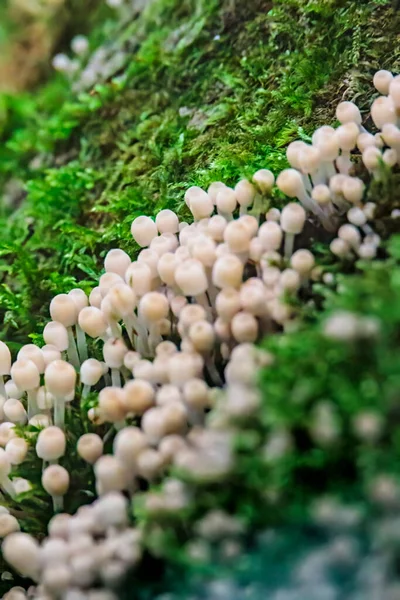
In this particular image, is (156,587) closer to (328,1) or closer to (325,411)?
(325,411)

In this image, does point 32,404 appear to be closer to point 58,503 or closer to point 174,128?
point 58,503

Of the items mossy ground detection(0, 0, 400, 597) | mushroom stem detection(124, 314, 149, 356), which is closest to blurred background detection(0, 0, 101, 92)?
mossy ground detection(0, 0, 400, 597)

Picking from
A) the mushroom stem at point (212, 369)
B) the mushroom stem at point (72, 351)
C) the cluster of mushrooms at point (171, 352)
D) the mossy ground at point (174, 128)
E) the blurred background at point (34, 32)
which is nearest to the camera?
the cluster of mushrooms at point (171, 352)

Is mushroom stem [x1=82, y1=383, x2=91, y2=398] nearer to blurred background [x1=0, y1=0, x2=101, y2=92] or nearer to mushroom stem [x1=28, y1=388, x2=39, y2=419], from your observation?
mushroom stem [x1=28, y1=388, x2=39, y2=419]

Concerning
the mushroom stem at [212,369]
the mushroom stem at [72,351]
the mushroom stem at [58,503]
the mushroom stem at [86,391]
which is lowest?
the mushroom stem at [58,503]

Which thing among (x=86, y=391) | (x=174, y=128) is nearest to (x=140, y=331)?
(x=86, y=391)

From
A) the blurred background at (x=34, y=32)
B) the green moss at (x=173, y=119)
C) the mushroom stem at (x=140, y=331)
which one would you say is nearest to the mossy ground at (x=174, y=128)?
the green moss at (x=173, y=119)

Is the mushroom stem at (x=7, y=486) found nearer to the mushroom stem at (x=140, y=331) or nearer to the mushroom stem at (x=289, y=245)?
the mushroom stem at (x=140, y=331)
